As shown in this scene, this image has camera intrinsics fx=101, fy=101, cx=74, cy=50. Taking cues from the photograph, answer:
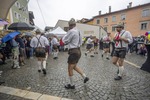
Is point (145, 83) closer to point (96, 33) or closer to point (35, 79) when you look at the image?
point (35, 79)

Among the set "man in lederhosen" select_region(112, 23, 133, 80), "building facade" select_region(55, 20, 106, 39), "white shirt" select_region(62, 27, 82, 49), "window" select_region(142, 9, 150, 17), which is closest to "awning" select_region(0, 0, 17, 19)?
"white shirt" select_region(62, 27, 82, 49)

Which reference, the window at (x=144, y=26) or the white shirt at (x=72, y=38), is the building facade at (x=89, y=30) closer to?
the window at (x=144, y=26)

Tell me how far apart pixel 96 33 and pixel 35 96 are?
78.7 ft

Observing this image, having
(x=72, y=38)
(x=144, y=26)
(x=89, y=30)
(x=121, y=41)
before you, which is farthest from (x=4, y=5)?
(x=144, y=26)

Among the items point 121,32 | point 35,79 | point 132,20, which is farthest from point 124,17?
point 35,79

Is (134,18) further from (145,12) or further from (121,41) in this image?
(121,41)

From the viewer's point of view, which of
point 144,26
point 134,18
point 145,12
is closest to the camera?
point 145,12

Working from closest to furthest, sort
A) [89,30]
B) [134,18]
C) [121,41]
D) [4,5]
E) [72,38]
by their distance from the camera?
1. [72,38]
2. [121,41]
3. [4,5]
4. [89,30]
5. [134,18]

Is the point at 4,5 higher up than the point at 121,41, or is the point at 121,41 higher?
the point at 4,5

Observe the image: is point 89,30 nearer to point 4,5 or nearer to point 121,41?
point 4,5

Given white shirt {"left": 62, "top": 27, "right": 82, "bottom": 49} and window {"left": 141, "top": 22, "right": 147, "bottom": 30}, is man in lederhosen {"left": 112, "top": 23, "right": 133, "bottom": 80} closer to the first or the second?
white shirt {"left": 62, "top": 27, "right": 82, "bottom": 49}

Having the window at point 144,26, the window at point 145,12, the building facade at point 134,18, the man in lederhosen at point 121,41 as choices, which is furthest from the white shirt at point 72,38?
the window at point 145,12

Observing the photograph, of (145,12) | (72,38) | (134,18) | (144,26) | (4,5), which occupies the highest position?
(145,12)

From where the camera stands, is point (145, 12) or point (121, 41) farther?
point (145, 12)
